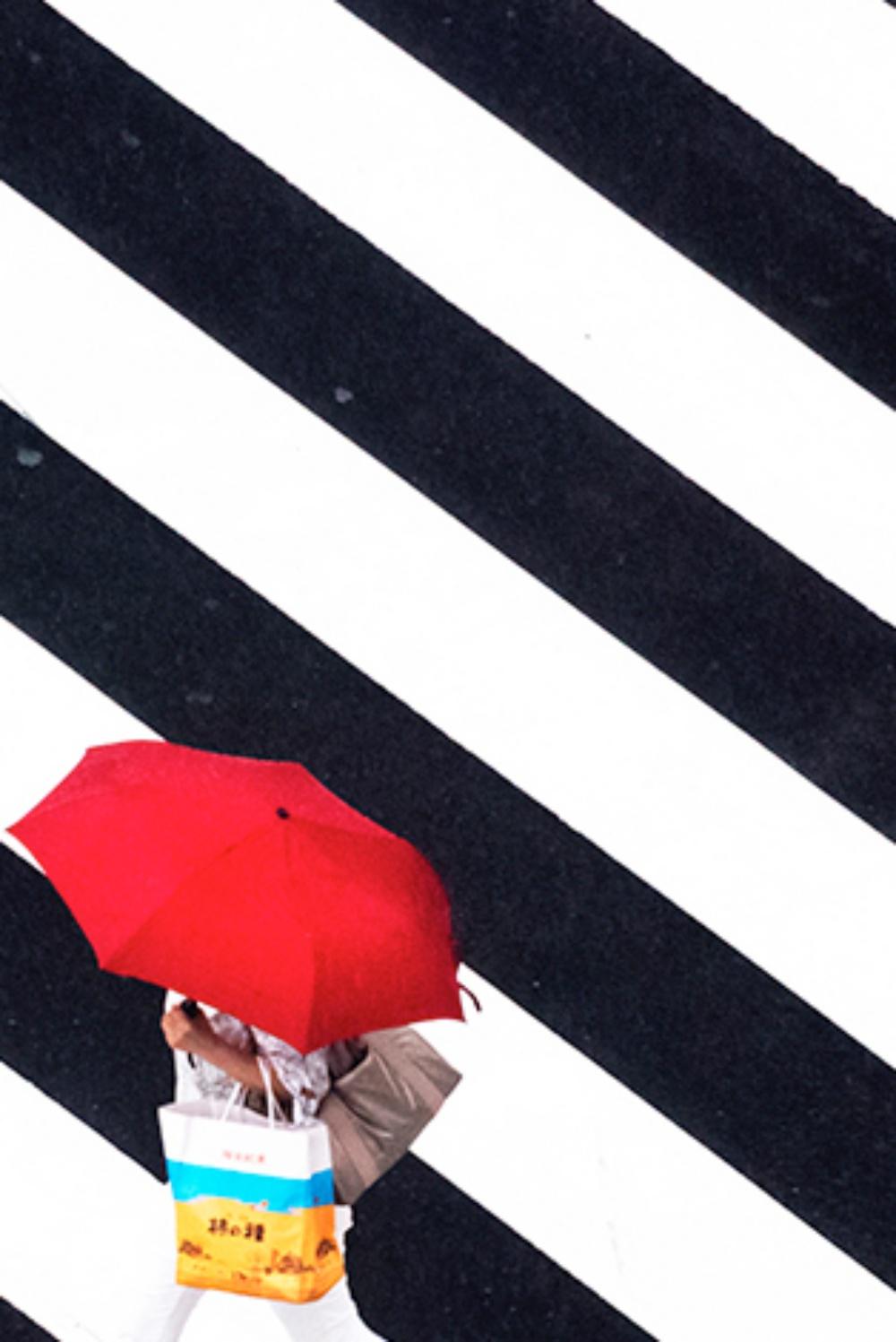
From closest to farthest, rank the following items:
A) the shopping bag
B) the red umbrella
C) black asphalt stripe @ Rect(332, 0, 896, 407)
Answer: the red umbrella
the shopping bag
black asphalt stripe @ Rect(332, 0, 896, 407)


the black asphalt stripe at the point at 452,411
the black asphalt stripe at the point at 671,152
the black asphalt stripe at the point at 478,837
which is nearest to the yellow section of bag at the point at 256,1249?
the black asphalt stripe at the point at 478,837

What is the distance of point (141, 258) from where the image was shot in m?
4.47

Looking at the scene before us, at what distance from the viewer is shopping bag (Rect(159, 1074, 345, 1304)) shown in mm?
3420

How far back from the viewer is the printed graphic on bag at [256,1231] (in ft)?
11.3

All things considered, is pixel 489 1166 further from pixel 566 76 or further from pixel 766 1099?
pixel 566 76

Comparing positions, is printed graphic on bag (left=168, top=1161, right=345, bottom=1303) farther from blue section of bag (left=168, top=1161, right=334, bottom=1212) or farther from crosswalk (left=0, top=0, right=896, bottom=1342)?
crosswalk (left=0, top=0, right=896, bottom=1342)

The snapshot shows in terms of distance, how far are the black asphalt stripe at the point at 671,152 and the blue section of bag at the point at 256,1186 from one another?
8.57 feet

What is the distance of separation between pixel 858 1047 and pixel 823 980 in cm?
22

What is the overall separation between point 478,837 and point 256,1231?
1.36 metres

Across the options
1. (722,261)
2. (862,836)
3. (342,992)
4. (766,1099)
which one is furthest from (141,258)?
(766,1099)

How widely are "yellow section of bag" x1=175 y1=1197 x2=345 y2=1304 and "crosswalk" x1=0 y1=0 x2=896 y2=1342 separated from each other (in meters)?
1.01

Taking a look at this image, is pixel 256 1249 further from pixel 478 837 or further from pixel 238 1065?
pixel 478 837

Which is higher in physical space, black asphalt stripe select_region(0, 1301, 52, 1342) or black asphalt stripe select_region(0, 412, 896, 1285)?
black asphalt stripe select_region(0, 412, 896, 1285)

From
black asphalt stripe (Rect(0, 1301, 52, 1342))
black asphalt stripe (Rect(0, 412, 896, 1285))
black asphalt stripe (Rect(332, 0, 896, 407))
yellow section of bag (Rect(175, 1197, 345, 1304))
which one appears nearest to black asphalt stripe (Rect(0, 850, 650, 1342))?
black asphalt stripe (Rect(0, 1301, 52, 1342))
